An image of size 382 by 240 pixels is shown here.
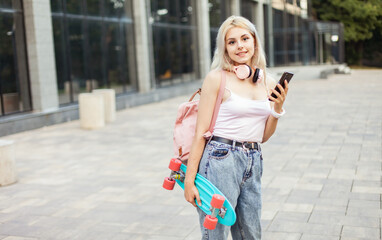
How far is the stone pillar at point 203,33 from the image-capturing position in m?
24.7

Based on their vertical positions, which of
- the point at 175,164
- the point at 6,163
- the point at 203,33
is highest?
the point at 203,33

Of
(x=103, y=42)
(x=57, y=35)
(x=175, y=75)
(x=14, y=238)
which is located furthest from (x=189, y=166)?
(x=175, y=75)

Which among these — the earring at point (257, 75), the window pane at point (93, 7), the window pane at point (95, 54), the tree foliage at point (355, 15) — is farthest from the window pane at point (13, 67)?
the tree foliage at point (355, 15)

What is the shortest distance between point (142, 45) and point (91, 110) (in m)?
8.00

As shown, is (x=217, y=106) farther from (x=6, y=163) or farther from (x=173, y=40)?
(x=173, y=40)

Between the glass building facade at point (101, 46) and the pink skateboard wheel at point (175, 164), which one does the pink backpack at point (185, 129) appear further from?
the glass building facade at point (101, 46)

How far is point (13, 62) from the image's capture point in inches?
504

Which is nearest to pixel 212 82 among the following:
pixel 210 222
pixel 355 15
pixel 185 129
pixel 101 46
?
pixel 185 129

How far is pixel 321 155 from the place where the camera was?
7.99 metres

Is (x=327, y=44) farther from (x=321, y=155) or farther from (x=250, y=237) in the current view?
(x=250, y=237)

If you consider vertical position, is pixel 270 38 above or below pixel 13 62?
above

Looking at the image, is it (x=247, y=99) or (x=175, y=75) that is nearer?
(x=247, y=99)

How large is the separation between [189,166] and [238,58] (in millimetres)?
696

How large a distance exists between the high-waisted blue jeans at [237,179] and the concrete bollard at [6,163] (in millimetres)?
4699
